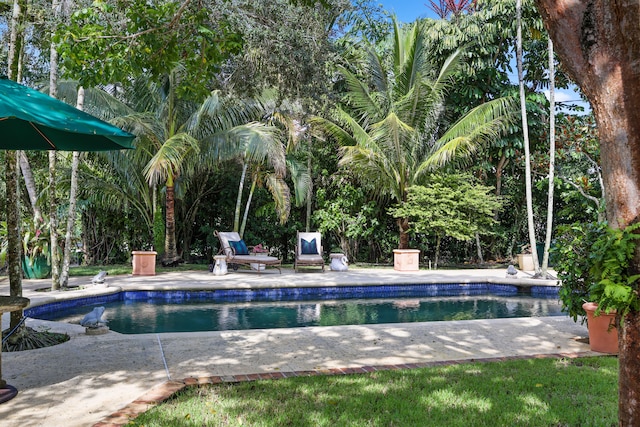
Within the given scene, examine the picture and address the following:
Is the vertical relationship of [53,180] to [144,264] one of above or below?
above

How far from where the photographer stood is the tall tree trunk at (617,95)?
7.29 ft

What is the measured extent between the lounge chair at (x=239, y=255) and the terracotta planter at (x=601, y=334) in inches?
310

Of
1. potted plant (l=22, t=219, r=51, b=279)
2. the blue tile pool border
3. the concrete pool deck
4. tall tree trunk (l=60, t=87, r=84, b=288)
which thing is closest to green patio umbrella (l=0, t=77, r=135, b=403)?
the concrete pool deck

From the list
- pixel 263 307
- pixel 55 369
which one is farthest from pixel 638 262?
pixel 263 307

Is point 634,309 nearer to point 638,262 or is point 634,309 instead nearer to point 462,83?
point 638,262

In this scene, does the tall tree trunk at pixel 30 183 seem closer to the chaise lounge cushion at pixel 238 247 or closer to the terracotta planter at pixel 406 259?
the chaise lounge cushion at pixel 238 247

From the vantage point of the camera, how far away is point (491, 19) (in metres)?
14.9

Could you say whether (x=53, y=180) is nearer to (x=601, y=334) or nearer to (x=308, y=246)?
(x=308, y=246)

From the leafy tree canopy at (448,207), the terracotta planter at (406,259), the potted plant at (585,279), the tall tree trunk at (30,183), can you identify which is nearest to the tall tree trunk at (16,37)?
the potted plant at (585,279)

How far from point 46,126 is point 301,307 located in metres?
5.95

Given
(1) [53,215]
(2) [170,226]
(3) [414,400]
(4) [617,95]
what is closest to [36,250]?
(1) [53,215]

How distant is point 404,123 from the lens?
13.3 meters

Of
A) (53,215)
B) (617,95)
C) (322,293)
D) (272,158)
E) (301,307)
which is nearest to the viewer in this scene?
(617,95)

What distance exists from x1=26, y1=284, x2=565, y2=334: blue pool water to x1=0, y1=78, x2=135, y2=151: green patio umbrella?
128 inches
